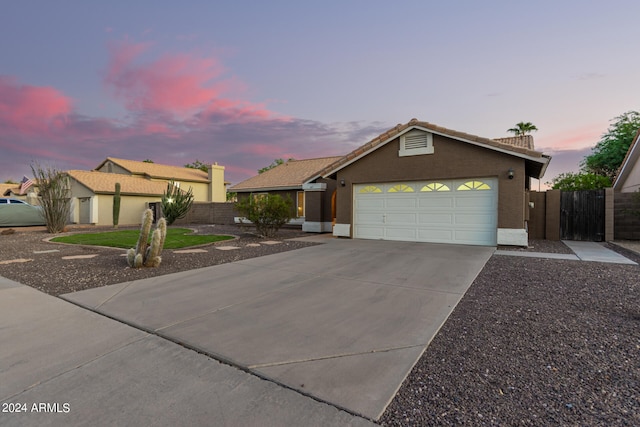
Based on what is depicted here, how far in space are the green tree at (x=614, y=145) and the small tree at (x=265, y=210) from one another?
Result: 33263 mm

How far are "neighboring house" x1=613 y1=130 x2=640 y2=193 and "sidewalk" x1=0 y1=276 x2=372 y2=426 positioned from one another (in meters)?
19.0

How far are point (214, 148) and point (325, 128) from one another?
39.9ft

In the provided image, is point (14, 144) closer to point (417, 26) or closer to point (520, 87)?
point (417, 26)

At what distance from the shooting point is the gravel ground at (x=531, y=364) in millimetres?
2068

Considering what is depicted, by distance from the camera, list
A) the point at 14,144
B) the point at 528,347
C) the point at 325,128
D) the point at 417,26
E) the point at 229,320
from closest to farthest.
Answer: the point at 528,347 → the point at 229,320 → the point at 417,26 → the point at 14,144 → the point at 325,128

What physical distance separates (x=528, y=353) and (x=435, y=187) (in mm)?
9356

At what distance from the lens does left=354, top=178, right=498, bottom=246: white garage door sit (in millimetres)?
10836

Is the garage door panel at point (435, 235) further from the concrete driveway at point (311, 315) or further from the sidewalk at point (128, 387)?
the sidewalk at point (128, 387)

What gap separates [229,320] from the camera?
3807mm

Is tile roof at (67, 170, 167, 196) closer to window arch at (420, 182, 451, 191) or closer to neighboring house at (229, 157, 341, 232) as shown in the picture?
neighboring house at (229, 157, 341, 232)

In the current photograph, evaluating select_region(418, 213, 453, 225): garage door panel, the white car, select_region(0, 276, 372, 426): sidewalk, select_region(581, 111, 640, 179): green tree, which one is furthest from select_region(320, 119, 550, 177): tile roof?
select_region(581, 111, 640, 179): green tree

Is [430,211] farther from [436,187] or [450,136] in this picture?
[450,136]

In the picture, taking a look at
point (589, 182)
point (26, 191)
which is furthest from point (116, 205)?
point (589, 182)

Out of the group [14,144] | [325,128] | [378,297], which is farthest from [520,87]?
[14,144]
